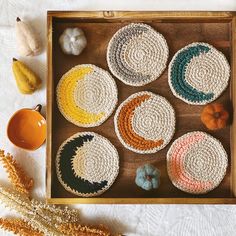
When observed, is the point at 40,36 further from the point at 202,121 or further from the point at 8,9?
the point at 202,121

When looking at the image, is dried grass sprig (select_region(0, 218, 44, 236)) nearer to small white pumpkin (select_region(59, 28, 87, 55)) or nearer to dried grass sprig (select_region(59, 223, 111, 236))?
dried grass sprig (select_region(59, 223, 111, 236))

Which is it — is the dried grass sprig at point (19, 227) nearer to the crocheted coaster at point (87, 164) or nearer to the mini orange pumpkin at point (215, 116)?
the crocheted coaster at point (87, 164)

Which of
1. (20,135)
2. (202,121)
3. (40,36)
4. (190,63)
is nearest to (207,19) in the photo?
(190,63)

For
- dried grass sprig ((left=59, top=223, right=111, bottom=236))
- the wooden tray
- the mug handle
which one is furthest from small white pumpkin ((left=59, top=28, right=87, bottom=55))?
dried grass sprig ((left=59, top=223, right=111, bottom=236))

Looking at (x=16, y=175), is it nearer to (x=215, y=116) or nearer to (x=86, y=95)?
(x=86, y=95)

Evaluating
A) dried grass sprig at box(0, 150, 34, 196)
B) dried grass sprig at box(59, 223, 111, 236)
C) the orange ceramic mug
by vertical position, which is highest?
the orange ceramic mug

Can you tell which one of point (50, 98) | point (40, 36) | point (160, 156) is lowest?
point (160, 156)
